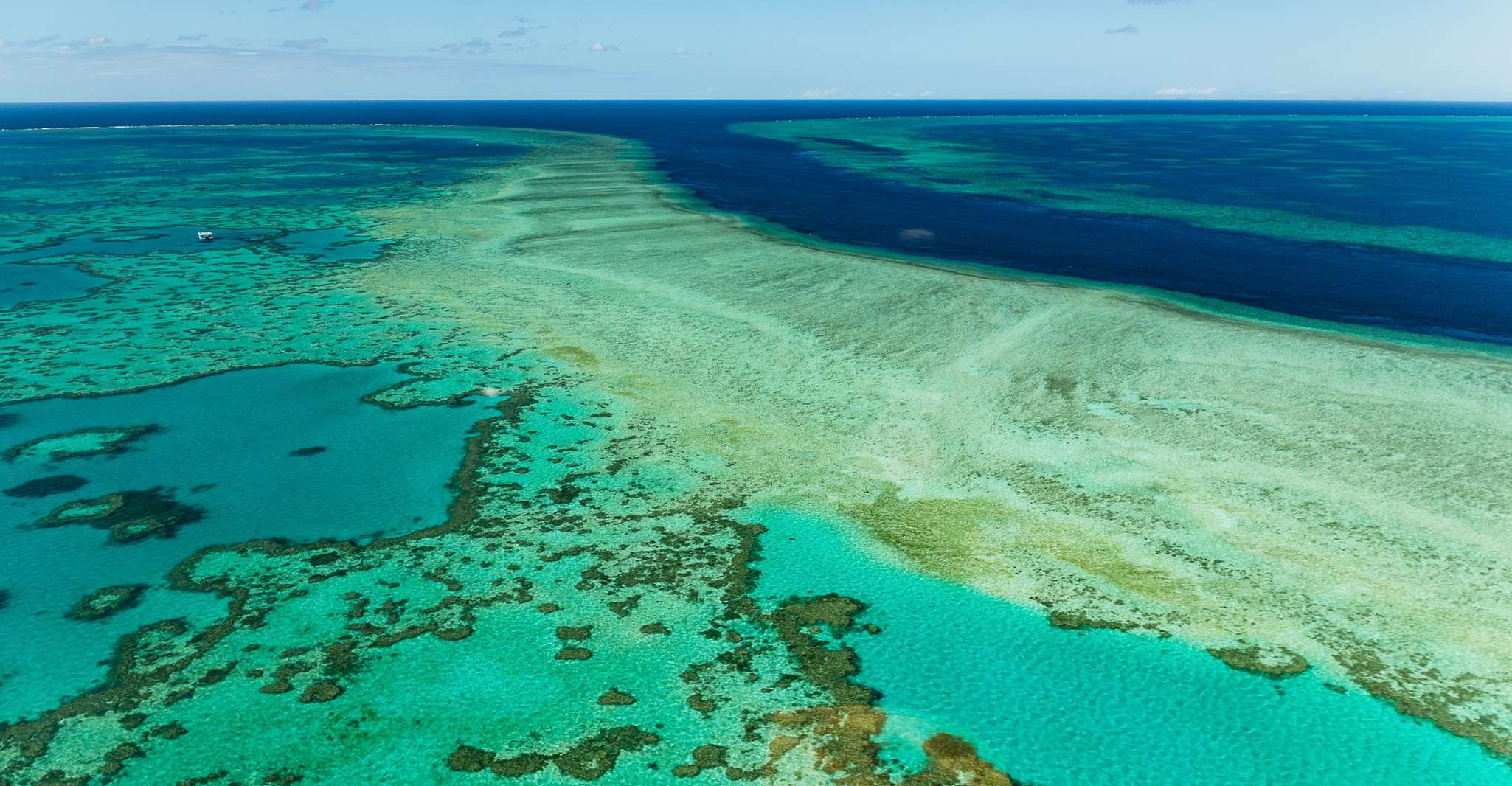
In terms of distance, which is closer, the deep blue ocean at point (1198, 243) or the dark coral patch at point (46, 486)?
the dark coral patch at point (46, 486)

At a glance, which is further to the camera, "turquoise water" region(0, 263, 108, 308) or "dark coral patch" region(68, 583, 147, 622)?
"turquoise water" region(0, 263, 108, 308)

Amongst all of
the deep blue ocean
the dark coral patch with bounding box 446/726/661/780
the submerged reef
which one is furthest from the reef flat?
the deep blue ocean

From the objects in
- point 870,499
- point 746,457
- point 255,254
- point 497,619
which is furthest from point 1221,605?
point 255,254

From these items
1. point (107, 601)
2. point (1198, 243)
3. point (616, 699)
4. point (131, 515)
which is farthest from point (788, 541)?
point (1198, 243)

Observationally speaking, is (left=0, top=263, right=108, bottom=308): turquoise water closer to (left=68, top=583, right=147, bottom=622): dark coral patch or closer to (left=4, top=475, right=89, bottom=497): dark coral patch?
(left=4, top=475, right=89, bottom=497): dark coral patch

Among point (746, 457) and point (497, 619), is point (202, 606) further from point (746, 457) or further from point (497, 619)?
point (746, 457)

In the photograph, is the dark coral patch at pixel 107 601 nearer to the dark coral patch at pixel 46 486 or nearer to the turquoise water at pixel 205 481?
the turquoise water at pixel 205 481

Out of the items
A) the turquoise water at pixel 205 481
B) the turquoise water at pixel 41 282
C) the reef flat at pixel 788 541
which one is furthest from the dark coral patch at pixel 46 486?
the turquoise water at pixel 41 282
